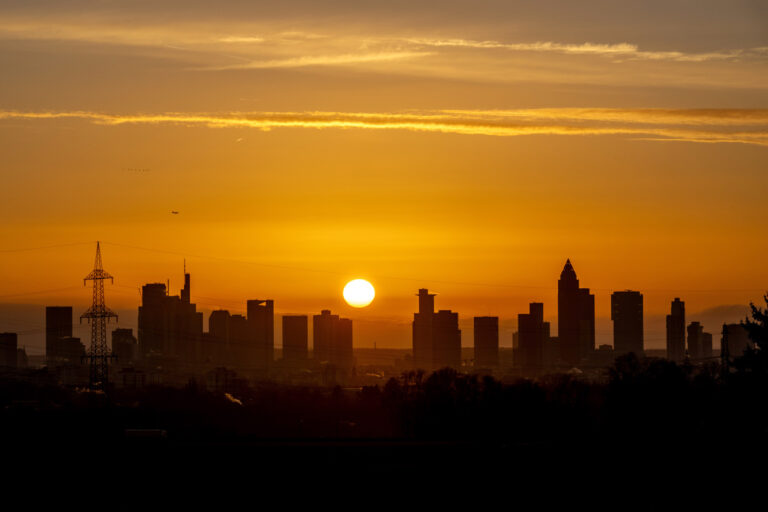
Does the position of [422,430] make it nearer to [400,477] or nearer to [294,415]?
[294,415]

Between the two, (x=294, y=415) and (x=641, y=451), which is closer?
(x=641, y=451)

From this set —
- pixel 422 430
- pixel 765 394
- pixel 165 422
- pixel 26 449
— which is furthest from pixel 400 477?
pixel 165 422

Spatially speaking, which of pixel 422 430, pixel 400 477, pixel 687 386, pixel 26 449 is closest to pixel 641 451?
pixel 400 477

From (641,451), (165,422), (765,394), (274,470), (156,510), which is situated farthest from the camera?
(165,422)

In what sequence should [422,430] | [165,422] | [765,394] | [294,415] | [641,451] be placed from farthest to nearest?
[294,415]
[165,422]
[422,430]
[765,394]
[641,451]

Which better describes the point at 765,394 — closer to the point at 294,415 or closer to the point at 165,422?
the point at 165,422

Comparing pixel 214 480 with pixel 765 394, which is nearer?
pixel 214 480

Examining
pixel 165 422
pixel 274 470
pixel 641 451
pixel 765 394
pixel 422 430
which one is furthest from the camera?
pixel 165 422

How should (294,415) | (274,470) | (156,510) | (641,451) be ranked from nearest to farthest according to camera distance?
(156,510)
(274,470)
(641,451)
(294,415)
